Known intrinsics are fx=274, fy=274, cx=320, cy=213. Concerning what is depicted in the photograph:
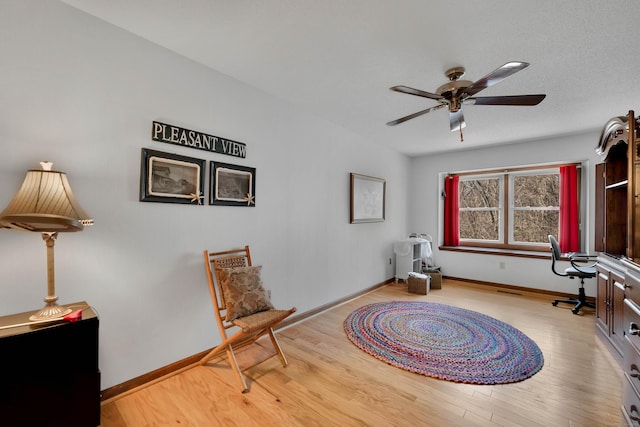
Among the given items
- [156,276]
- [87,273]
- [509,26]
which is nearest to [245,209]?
[156,276]

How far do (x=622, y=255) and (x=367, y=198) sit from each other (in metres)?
2.84

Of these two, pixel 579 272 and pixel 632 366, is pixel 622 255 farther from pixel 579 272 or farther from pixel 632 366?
pixel 632 366

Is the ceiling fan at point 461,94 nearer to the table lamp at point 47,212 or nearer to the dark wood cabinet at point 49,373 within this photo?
the table lamp at point 47,212

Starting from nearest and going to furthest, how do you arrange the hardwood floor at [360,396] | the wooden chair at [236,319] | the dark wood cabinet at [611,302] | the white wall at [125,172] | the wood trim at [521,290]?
1. the white wall at [125,172]
2. the hardwood floor at [360,396]
3. the wooden chair at [236,319]
4. the dark wood cabinet at [611,302]
5. the wood trim at [521,290]

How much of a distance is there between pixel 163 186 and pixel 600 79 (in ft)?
12.7

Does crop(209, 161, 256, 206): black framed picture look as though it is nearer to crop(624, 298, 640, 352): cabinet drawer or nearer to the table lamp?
the table lamp

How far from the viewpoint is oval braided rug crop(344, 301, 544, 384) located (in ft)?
7.34

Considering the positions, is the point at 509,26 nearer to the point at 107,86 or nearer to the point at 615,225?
the point at 615,225

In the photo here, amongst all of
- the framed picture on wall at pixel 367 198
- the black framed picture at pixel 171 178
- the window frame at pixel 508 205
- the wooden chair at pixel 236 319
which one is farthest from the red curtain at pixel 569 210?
the black framed picture at pixel 171 178

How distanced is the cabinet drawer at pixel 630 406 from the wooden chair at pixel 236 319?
2.02 metres

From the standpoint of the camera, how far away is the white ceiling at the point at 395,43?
1.68 m

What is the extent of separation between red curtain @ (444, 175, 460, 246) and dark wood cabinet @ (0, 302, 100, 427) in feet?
18.1

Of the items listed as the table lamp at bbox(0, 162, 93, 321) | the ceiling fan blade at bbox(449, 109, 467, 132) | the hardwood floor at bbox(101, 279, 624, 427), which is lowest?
the hardwood floor at bbox(101, 279, 624, 427)

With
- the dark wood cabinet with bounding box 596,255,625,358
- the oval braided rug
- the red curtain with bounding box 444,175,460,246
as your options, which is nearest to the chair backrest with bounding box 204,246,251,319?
the oval braided rug
